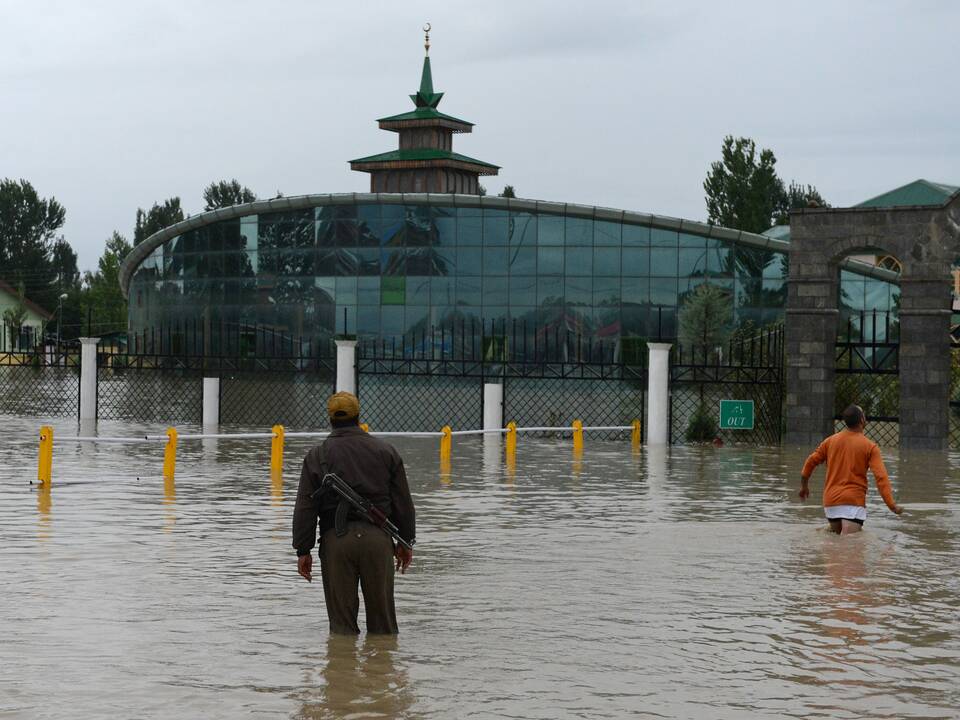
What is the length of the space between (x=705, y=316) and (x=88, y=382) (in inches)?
866

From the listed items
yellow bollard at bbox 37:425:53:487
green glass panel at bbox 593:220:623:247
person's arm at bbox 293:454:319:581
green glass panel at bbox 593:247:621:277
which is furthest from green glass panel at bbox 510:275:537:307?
person's arm at bbox 293:454:319:581

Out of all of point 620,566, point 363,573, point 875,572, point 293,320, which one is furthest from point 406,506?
point 293,320

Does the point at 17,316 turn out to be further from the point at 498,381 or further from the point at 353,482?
the point at 353,482

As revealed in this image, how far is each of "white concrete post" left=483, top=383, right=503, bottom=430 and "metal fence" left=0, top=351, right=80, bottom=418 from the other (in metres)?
11.1

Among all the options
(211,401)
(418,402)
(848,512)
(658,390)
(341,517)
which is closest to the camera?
(341,517)

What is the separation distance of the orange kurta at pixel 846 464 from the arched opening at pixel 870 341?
14105 millimetres

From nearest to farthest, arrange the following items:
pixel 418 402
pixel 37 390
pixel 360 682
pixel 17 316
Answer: pixel 360 682 < pixel 418 402 < pixel 37 390 < pixel 17 316

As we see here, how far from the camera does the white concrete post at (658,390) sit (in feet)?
95.6

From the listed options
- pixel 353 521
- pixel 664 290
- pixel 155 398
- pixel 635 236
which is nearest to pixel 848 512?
pixel 353 521

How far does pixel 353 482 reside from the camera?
880 cm

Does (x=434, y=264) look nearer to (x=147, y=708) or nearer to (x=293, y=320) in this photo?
(x=293, y=320)

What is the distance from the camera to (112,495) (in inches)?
693

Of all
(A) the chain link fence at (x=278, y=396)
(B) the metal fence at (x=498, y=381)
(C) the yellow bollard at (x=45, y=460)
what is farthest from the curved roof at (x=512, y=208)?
(C) the yellow bollard at (x=45, y=460)

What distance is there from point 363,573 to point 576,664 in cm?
146
